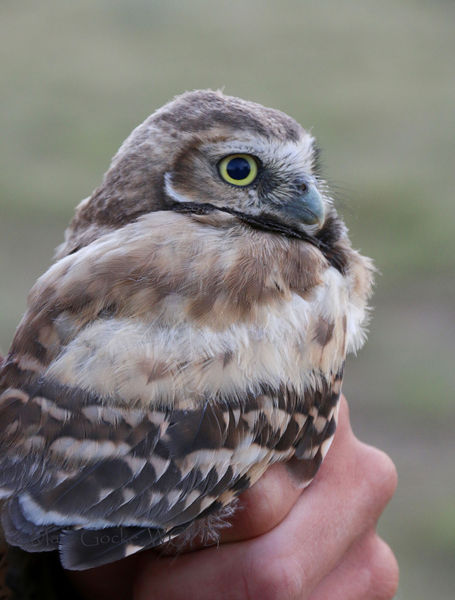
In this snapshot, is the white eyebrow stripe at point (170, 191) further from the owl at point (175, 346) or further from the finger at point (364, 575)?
the finger at point (364, 575)

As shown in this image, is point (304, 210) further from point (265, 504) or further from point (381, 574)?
point (381, 574)

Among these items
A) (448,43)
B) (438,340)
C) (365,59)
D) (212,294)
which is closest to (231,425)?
(212,294)

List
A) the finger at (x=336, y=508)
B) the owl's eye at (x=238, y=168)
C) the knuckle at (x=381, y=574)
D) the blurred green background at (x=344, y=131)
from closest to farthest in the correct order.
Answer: the finger at (x=336, y=508), the owl's eye at (x=238, y=168), the knuckle at (x=381, y=574), the blurred green background at (x=344, y=131)

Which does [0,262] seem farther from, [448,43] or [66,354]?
[448,43]

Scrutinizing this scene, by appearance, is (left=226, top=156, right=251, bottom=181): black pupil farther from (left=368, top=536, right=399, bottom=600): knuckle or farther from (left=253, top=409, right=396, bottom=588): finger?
(left=368, top=536, right=399, bottom=600): knuckle

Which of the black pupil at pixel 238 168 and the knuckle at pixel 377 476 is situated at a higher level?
the black pupil at pixel 238 168

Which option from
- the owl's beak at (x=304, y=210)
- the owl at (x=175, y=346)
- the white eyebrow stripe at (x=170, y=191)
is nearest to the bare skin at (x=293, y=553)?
the owl at (x=175, y=346)

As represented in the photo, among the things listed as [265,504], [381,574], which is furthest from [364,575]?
[265,504]
